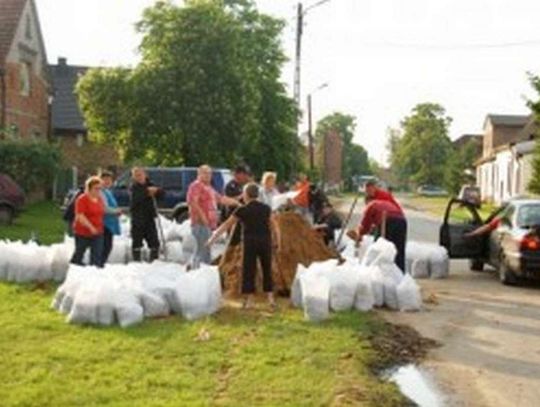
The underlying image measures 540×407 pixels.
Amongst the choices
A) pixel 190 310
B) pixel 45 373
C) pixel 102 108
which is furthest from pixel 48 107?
pixel 45 373

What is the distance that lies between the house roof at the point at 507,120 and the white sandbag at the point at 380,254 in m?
84.1

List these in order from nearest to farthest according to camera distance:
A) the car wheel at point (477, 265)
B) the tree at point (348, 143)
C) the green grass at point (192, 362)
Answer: the green grass at point (192, 362)
the car wheel at point (477, 265)
the tree at point (348, 143)

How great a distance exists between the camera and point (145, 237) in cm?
1555

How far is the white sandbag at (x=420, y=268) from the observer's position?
17.4 m

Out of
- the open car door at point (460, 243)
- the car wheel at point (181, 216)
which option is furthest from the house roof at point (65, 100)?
the open car door at point (460, 243)

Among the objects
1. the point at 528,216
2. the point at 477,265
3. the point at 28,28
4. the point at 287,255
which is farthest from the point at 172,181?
the point at 28,28

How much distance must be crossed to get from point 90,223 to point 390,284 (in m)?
4.26

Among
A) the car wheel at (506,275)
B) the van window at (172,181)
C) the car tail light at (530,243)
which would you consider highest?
the van window at (172,181)

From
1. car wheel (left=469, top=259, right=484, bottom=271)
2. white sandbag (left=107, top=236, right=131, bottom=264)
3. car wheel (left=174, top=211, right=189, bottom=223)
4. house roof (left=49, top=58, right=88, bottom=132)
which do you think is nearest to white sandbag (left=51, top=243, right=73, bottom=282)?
white sandbag (left=107, top=236, right=131, bottom=264)

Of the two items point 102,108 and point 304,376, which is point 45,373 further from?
point 102,108

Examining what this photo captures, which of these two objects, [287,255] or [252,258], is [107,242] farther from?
[252,258]

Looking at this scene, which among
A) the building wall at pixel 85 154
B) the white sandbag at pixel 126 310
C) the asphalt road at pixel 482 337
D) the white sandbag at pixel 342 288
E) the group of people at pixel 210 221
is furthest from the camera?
the building wall at pixel 85 154

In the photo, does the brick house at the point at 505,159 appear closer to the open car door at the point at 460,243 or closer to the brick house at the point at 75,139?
the brick house at the point at 75,139

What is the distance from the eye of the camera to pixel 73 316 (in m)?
10.9
